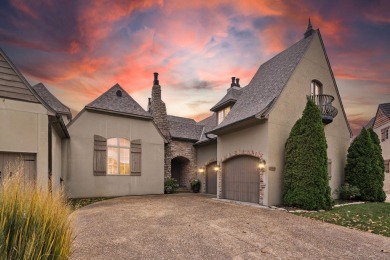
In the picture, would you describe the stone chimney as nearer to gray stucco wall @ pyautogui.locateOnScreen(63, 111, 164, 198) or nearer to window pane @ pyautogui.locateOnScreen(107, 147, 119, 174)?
gray stucco wall @ pyautogui.locateOnScreen(63, 111, 164, 198)

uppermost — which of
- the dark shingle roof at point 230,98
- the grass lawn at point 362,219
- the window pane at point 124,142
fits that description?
the dark shingle roof at point 230,98

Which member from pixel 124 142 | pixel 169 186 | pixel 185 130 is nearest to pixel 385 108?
pixel 185 130

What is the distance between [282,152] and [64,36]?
11.0 meters

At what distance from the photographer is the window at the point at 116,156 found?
40.6ft

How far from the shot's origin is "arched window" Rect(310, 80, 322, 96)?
11766 mm

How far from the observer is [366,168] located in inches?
467

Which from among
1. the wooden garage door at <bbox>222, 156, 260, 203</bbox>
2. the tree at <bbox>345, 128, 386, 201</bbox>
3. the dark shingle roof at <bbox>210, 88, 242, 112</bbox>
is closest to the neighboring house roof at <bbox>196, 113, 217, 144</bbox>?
the dark shingle roof at <bbox>210, 88, 242, 112</bbox>

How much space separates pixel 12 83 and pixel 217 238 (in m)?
7.90

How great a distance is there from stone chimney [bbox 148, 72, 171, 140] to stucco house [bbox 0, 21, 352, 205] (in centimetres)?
115

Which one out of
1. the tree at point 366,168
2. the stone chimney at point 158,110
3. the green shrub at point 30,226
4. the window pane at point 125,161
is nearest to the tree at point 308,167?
the tree at point 366,168

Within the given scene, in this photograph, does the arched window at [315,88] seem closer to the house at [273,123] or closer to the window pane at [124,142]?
the house at [273,123]

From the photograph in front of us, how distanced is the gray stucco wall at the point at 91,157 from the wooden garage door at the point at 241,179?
4.58 m

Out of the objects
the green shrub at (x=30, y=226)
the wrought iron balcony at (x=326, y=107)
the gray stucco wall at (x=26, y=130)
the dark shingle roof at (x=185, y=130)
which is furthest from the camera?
the dark shingle roof at (x=185, y=130)

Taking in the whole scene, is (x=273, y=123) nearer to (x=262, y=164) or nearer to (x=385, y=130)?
(x=262, y=164)
